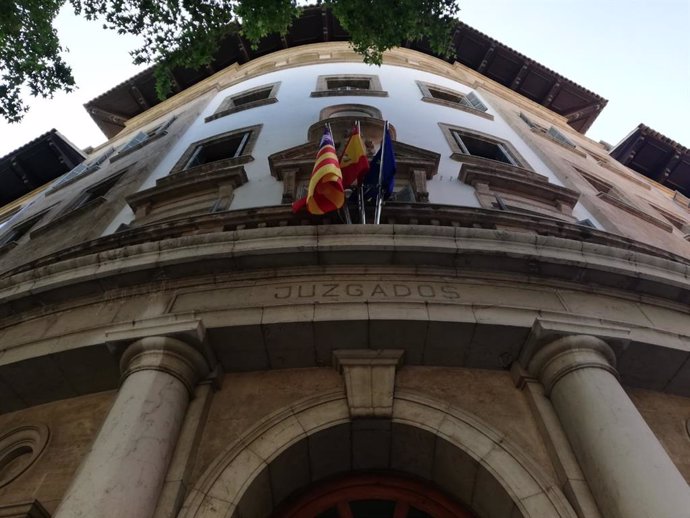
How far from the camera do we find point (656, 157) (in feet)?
76.7

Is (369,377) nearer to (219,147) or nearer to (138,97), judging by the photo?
(219,147)

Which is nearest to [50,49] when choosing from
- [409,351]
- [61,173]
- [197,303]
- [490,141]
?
[197,303]

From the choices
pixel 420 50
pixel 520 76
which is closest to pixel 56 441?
pixel 420 50

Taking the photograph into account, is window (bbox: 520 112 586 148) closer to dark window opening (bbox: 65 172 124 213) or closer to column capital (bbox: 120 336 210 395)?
dark window opening (bbox: 65 172 124 213)

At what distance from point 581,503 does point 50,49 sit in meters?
A: 10.9

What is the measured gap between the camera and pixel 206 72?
25156mm


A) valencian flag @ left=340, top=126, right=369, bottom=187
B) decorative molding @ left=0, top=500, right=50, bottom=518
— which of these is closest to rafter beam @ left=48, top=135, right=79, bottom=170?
valencian flag @ left=340, top=126, right=369, bottom=187

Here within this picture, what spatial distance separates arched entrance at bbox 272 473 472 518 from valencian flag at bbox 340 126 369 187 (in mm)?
4459

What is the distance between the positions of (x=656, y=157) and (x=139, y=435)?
24.9m

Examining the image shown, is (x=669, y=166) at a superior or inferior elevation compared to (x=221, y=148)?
superior

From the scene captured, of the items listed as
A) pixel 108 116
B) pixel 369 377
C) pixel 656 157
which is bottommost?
pixel 369 377

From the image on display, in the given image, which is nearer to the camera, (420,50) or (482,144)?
(482,144)

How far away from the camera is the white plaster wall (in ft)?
34.2

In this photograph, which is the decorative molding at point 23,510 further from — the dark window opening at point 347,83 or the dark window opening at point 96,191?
the dark window opening at point 347,83
